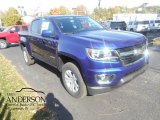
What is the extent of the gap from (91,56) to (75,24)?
68.5 inches

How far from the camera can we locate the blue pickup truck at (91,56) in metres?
3.80

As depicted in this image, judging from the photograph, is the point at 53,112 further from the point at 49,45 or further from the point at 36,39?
the point at 36,39

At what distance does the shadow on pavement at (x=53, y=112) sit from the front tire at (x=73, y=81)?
420mm

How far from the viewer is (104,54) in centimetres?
379

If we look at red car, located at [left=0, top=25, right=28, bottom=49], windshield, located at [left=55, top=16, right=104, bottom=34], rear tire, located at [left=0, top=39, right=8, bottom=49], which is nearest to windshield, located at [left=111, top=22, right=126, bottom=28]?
red car, located at [left=0, top=25, right=28, bottom=49]

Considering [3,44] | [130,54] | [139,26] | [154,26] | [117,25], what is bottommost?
[3,44]

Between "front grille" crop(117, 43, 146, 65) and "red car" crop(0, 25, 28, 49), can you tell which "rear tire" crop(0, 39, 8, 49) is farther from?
"front grille" crop(117, 43, 146, 65)

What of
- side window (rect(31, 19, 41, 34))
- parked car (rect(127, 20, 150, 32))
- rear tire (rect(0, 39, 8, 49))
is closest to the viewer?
side window (rect(31, 19, 41, 34))

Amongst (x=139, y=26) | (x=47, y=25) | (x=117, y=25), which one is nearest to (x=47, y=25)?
(x=47, y=25)

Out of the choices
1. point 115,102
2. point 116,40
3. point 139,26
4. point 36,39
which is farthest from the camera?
point 139,26

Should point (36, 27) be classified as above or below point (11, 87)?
above

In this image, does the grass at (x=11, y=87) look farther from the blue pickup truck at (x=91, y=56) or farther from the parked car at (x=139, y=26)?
the parked car at (x=139, y=26)

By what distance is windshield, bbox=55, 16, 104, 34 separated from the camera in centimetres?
500

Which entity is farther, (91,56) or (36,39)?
(36,39)
